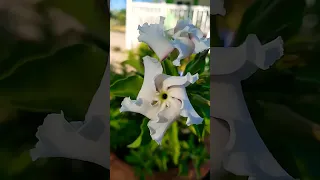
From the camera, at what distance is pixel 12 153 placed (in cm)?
110

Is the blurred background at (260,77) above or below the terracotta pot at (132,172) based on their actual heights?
above

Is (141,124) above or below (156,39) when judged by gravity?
below

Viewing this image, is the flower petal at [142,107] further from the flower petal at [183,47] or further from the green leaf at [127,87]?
the flower petal at [183,47]

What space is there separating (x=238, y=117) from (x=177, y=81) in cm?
20

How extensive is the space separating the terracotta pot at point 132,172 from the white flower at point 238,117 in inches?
1.0

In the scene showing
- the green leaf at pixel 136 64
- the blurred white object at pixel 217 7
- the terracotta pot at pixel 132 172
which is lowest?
the terracotta pot at pixel 132 172

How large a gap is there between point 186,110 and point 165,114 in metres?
0.06

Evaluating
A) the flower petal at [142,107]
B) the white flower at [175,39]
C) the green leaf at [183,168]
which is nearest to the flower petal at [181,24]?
the white flower at [175,39]

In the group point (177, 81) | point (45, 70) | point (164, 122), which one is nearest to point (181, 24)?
point (177, 81)

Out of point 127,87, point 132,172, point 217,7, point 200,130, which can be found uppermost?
point 217,7

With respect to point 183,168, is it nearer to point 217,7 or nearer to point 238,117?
point 238,117

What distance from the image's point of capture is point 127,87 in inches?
44.6

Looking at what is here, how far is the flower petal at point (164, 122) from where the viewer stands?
110 centimetres

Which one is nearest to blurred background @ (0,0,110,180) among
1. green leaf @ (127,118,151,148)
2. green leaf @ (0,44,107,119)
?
green leaf @ (0,44,107,119)
